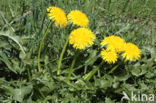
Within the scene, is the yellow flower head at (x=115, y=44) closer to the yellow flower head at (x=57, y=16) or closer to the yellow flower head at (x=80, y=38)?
the yellow flower head at (x=80, y=38)

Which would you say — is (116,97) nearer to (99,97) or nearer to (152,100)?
(99,97)

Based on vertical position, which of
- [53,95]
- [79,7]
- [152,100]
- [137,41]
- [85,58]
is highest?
[79,7]

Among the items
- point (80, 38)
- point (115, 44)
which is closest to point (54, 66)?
point (80, 38)

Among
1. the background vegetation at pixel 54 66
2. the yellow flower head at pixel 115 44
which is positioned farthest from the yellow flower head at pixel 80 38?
the background vegetation at pixel 54 66

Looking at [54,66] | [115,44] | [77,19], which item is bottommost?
[54,66]

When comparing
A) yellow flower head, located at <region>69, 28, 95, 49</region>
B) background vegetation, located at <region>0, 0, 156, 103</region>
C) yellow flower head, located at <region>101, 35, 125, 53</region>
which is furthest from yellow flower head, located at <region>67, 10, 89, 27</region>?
background vegetation, located at <region>0, 0, 156, 103</region>

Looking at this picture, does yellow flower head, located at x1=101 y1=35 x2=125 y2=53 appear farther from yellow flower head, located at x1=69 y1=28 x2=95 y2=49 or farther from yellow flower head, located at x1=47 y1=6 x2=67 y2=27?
yellow flower head, located at x1=47 y1=6 x2=67 y2=27

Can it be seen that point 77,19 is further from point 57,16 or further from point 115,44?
point 115,44

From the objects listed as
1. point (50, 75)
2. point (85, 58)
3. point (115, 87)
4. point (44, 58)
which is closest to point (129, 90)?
point (115, 87)
